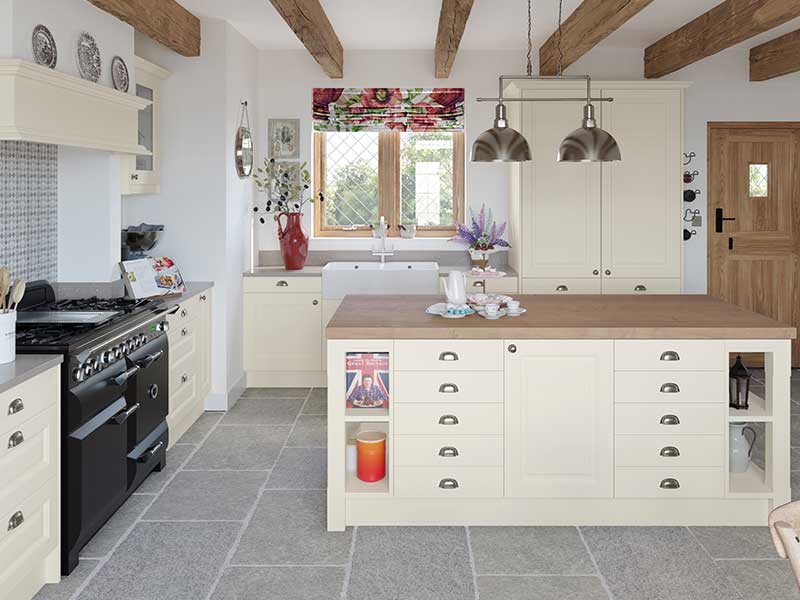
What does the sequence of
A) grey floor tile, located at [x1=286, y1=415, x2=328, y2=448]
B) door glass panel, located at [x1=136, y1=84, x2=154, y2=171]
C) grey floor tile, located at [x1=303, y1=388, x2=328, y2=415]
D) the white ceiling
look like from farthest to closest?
grey floor tile, located at [x1=303, y1=388, x2=328, y2=415], door glass panel, located at [x1=136, y1=84, x2=154, y2=171], the white ceiling, grey floor tile, located at [x1=286, y1=415, x2=328, y2=448]

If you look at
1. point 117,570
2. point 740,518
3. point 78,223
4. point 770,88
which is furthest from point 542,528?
A: point 770,88

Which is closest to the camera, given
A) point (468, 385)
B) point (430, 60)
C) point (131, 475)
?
point (468, 385)

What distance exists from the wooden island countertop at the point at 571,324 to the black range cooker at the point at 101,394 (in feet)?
3.07

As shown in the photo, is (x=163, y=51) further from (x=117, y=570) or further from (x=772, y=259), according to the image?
(x=772, y=259)

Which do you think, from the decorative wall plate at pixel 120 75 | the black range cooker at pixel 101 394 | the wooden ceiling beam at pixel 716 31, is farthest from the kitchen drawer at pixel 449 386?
the wooden ceiling beam at pixel 716 31

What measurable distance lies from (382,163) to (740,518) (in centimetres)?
418

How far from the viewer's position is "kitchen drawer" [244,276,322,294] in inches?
236

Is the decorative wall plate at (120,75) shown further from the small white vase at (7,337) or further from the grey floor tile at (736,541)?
the grey floor tile at (736,541)

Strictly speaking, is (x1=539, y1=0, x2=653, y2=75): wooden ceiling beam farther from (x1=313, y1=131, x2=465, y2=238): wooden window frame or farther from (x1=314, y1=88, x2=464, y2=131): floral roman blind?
(x1=313, y1=131, x2=465, y2=238): wooden window frame

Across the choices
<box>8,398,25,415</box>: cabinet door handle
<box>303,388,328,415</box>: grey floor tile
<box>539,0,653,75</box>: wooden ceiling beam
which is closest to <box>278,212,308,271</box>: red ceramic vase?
<box>303,388,328,415</box>: grey floor tile

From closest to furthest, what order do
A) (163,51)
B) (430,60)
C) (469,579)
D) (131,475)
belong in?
(469,579) < (131,475) < (163,51) < (430,60)

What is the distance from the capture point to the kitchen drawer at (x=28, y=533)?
2562mm

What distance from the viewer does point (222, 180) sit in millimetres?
5434

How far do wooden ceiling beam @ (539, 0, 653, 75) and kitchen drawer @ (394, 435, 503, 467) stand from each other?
7.52 ft
